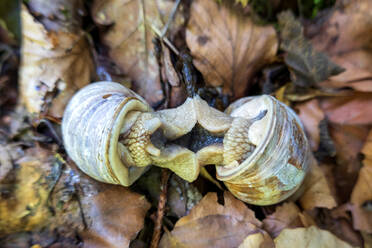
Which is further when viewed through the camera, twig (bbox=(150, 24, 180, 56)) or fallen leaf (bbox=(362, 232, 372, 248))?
twig (bbox=(150, 24, 180, 56))

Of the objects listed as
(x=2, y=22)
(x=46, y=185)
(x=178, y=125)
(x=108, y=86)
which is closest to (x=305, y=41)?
(x=178, y=125)

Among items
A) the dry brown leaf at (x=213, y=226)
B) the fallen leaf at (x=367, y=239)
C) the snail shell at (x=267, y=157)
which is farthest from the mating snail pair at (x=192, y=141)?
the fallen leaf at (x=367, y=239)

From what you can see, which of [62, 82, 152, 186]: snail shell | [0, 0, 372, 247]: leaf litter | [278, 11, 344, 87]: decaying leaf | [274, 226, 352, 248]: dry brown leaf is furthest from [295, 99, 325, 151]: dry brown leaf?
[62, 82, 152, 186]: snail shell

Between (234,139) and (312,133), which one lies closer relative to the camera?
(234,139)

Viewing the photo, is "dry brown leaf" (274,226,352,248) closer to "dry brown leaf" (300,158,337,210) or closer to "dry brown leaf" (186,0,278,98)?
"dry brown leaf" (300,158,337,210)

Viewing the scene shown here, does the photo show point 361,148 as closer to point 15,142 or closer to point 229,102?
point 229,102

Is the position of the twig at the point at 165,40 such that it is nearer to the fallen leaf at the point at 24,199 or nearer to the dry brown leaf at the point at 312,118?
the dry brown leaf at the point at 312,118

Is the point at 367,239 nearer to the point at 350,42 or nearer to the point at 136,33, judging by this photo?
the point at 350,42
